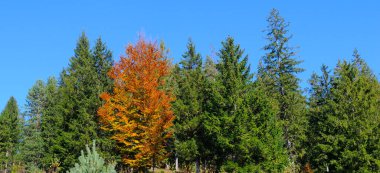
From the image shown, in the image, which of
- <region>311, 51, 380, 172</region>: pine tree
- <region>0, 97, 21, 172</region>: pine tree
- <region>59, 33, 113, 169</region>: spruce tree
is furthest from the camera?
<region>0, 97, 21, 172</region>: pine tree

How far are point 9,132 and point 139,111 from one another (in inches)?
1508

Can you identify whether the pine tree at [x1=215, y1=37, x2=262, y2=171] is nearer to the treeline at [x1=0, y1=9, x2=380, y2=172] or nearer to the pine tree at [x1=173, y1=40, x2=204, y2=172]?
the treeline at [x1=0, y1=9, x2=380, y2=172]

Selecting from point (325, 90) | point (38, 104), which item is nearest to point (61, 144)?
point (325, 90)

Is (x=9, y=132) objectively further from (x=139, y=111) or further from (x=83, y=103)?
(x=139, y=111)

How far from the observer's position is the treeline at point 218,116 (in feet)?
81.5

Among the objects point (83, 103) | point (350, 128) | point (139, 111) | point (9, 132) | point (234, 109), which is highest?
point (9, 132)

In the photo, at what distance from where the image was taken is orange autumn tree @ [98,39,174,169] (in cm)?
2936

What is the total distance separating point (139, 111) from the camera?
3108 centimetres

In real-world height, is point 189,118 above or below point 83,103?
below

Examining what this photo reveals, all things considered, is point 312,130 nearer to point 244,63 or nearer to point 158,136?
point 244,63

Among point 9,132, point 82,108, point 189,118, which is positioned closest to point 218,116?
point 189,118

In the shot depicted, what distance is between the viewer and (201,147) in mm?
29703

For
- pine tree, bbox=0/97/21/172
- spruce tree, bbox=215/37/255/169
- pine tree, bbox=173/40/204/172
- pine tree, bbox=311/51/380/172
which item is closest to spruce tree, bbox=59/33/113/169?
pine tree, bbox=173/40/204/172

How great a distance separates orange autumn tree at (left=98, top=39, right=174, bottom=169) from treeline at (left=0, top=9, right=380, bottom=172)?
3.5 inches
